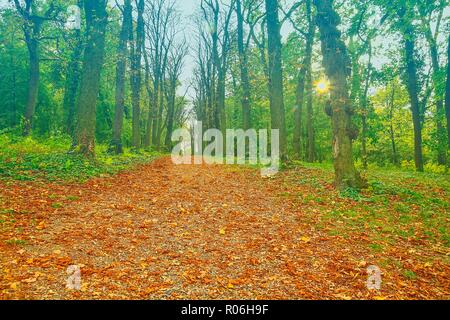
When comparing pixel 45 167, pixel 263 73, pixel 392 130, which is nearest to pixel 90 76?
pixel 45 167

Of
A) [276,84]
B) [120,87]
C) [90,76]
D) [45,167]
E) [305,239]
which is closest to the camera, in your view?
[305,239]

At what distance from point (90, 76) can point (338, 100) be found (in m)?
10.0

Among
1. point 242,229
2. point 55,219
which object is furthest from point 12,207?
point 242,229

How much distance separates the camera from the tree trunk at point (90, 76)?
12.4 meters

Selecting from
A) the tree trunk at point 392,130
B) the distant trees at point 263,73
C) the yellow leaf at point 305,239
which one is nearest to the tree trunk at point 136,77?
the distant trees at point 263,73

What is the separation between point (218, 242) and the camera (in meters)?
5.59

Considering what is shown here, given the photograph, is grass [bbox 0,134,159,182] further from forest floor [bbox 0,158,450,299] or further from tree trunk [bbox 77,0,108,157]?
tree trunk [bbox 77,0,108,157]

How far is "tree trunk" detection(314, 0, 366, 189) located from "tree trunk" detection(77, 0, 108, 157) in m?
9.09

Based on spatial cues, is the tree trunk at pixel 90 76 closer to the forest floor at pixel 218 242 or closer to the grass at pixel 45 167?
the grass at pixel 45 167

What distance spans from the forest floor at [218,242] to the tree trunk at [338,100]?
Answer: 2.46 feet

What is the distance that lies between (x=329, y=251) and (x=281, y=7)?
16.1 metres

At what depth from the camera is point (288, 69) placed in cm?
2061

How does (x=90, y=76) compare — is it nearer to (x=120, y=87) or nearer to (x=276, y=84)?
(x=120, y=87)

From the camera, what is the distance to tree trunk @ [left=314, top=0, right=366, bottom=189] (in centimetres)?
959
